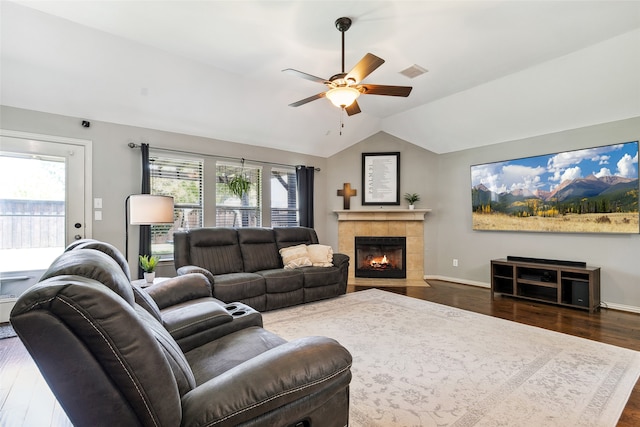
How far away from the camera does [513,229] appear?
4875 mm

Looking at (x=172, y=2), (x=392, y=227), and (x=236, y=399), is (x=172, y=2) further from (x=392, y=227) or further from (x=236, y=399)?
(x=392, y=227)

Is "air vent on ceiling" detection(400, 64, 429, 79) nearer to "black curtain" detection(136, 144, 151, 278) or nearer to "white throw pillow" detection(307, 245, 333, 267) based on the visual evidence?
"white throw pillow" detection(307, 245, 333, 267)

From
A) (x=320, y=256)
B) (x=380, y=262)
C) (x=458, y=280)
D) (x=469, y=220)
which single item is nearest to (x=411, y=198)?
(x=469, y=220)

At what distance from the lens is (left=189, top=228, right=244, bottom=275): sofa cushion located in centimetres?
394

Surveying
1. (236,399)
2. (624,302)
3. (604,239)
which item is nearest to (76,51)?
(236,399)

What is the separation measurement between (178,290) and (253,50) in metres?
2.68

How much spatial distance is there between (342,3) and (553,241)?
4390mm

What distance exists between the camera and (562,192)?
171 inches

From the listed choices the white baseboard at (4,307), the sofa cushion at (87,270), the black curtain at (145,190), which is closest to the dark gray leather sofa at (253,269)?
the black curtain at (145,190)

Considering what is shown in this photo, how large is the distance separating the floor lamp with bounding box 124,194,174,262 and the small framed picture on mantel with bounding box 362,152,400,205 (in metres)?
3.92

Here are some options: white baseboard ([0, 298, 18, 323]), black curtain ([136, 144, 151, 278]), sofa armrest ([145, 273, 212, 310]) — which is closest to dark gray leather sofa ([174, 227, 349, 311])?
black curtain ([136, 144, 151, 278])

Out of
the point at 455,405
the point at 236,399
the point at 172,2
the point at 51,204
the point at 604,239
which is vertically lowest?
the point at 455,405

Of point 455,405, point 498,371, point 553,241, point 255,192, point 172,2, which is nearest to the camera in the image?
point 455,405

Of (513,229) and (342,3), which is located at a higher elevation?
(342,3)
